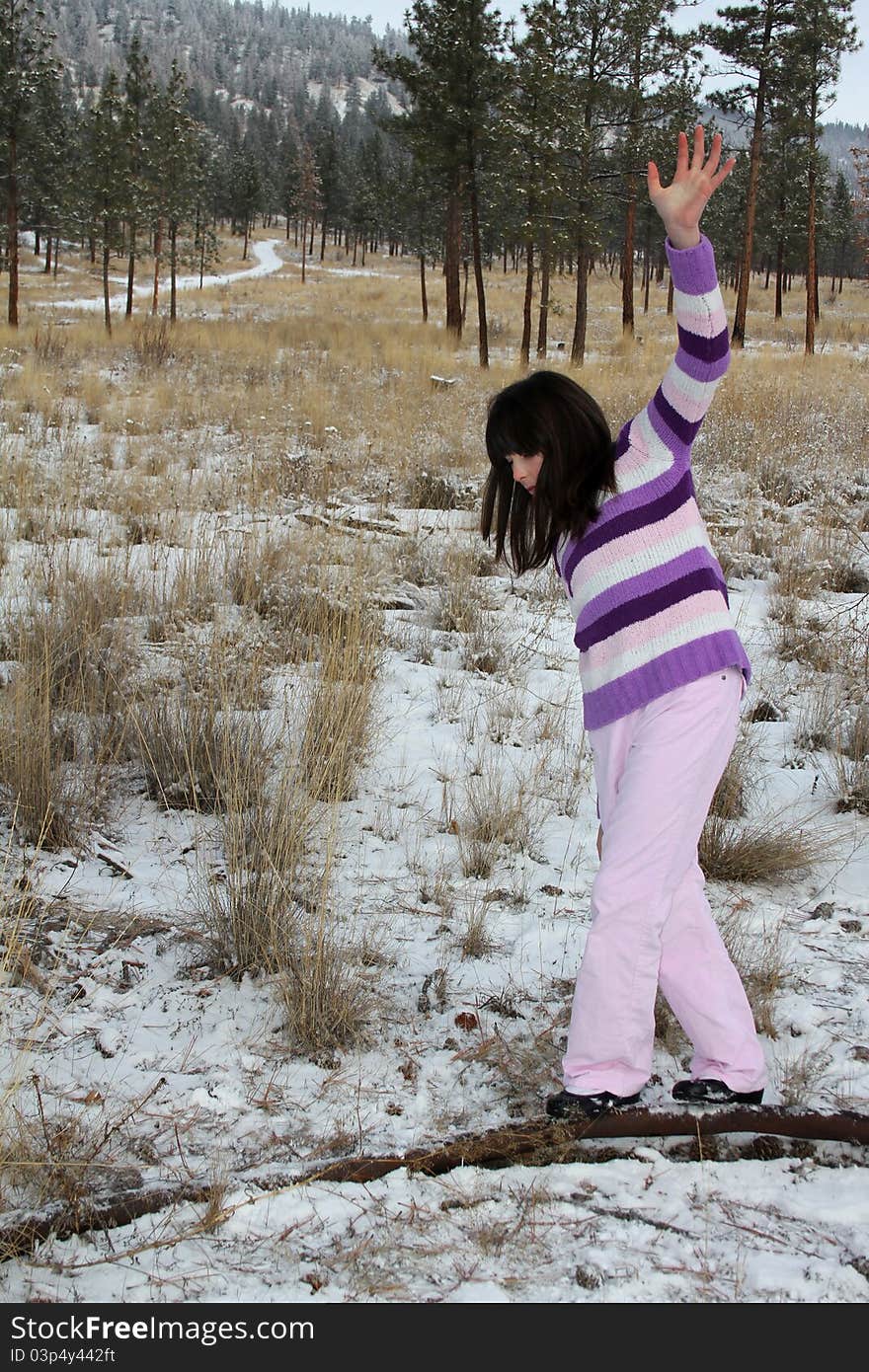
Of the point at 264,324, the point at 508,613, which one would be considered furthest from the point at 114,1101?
the point at 264,324

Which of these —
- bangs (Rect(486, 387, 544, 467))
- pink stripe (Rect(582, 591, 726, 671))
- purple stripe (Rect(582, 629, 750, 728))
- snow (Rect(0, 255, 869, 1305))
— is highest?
bangs (Rect(486, 387, 544, 467))

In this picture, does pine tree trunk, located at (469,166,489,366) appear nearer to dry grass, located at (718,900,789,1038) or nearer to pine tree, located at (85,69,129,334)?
pine tree, located at (85,69,129,334)

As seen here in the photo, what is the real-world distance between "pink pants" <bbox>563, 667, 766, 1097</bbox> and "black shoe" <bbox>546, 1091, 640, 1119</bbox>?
0.9 inches

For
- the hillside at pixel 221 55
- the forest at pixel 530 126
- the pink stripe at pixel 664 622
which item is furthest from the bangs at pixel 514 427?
the hillside at pixel 221 55

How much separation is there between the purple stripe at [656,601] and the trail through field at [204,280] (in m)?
31.3

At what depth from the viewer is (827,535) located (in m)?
6.12

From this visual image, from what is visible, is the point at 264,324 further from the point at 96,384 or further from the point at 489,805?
the point at 489,805

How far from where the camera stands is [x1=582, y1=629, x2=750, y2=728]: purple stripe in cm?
186

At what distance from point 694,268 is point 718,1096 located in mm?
1772

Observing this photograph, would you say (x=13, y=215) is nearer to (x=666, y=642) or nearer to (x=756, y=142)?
(x=756, y=142)

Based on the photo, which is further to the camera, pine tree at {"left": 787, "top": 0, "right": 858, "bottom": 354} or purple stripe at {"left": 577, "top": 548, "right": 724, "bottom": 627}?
pine tree at {"left": 787, "top": 0, "right": 858, "bottom": 354}

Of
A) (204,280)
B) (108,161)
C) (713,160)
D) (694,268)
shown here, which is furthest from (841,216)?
(694,268)

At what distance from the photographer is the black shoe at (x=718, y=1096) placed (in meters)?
2.00

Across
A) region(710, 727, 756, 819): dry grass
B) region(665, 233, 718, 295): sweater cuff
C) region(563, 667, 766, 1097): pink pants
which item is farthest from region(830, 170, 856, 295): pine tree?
region(563, 667, 766, 1097): pink pants
